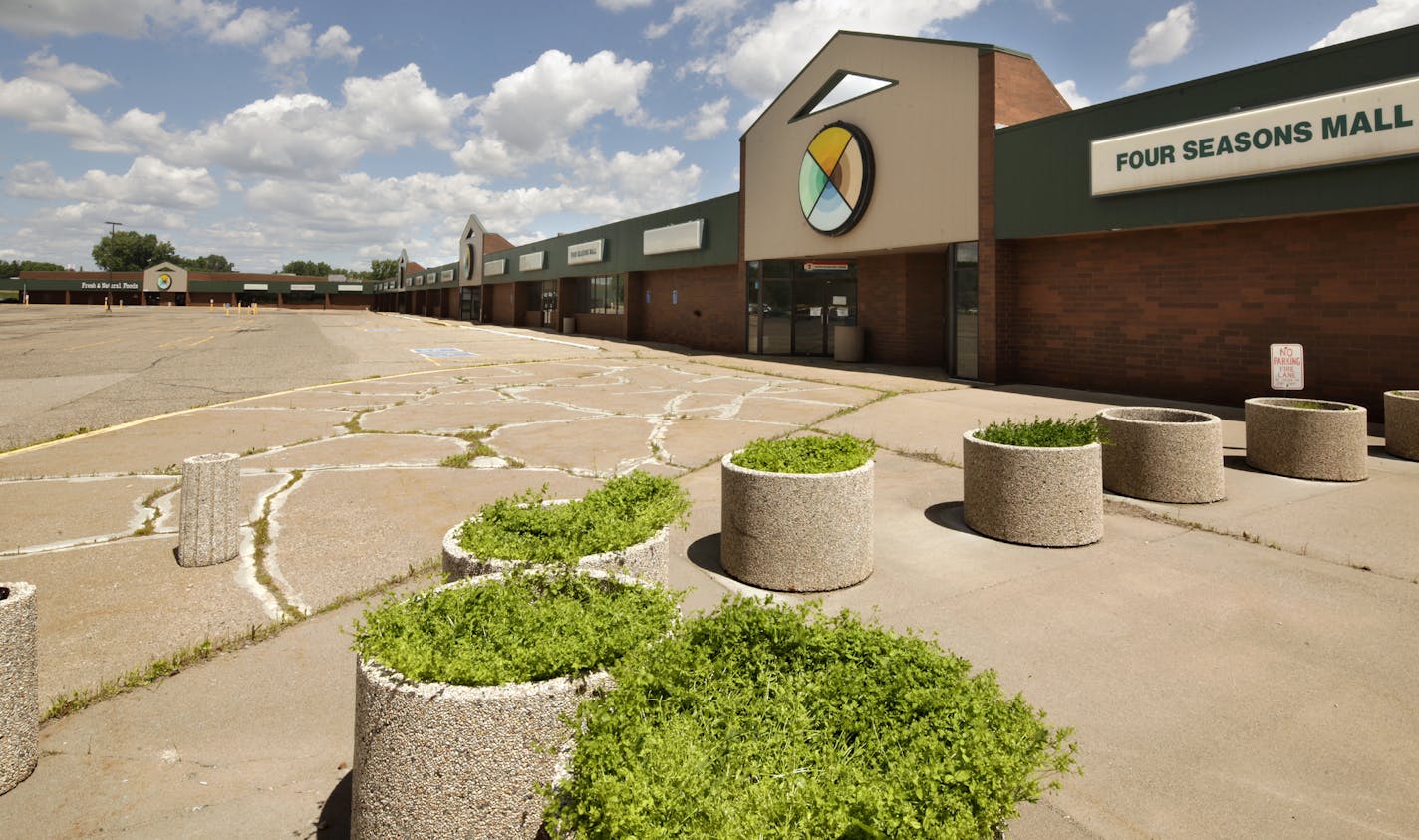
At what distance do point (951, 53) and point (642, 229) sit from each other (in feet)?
58.0

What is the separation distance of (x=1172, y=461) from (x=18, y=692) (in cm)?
815

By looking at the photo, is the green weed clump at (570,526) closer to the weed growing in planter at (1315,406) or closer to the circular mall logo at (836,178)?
the weed growing in planter at (1315,406)

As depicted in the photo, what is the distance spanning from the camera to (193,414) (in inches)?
480

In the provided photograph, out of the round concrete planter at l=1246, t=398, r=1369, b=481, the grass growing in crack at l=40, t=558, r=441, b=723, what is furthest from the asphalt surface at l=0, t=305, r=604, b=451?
→ the round concrete planter at l=1246, t=398, r=1369, b=481

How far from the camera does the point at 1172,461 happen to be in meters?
6.93

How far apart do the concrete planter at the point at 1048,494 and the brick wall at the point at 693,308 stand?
2055 centimetres

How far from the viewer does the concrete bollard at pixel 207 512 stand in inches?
216

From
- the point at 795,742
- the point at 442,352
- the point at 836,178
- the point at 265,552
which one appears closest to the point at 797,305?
the point at 836,178

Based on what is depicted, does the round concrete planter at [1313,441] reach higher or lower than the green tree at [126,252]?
lower

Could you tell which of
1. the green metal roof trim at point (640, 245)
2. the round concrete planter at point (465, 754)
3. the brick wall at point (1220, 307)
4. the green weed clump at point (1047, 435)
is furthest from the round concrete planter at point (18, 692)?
the green metal roof trim at point (640, 245)

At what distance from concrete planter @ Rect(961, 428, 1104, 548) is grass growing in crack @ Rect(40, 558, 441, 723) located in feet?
15.3

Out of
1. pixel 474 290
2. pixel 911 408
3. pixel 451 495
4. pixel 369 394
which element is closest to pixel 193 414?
pixel 369 394

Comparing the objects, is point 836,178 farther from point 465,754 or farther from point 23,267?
point 23,267

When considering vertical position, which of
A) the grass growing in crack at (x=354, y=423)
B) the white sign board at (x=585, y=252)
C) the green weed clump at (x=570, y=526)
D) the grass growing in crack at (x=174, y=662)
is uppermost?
the white sign board at (x=585, y=252)
